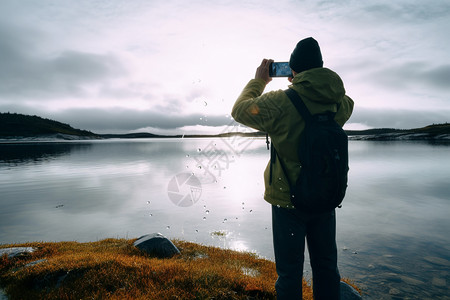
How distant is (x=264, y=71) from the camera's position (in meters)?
3.49

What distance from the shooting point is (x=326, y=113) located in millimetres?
2984

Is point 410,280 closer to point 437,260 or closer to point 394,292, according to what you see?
point 394,292

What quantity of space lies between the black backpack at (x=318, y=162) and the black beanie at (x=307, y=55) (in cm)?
46

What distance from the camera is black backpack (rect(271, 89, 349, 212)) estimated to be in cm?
288

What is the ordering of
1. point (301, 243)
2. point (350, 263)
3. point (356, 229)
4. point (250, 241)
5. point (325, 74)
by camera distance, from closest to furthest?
point (325, 74) < point (301, 243) < point (350, 263) < point (250, 241) < point (356, 229)

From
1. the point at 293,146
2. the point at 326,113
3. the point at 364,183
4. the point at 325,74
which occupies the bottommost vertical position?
the point at 364,183

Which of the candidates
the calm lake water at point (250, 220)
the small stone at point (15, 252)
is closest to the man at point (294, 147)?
the calm lake water at point (250, 220)

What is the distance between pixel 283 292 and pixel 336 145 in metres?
1.92

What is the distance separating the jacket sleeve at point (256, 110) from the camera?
2941 mm

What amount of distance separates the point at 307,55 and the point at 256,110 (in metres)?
0.95

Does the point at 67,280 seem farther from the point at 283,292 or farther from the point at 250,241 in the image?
the point at 250,241

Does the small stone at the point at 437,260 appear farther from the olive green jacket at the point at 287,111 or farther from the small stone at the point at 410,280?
the olive green jacket at the point at 287,111

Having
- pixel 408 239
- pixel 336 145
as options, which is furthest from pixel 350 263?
pixel 336 145

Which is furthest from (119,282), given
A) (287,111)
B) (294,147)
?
(287,111)
